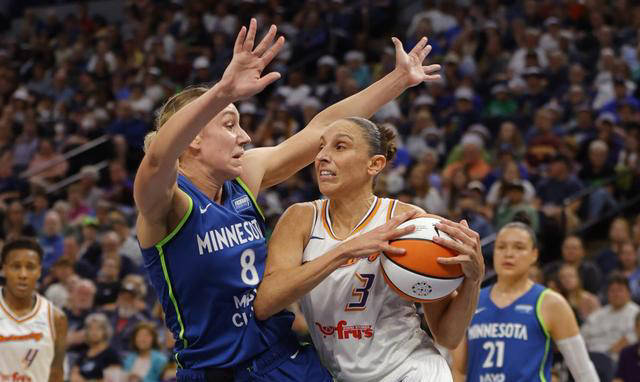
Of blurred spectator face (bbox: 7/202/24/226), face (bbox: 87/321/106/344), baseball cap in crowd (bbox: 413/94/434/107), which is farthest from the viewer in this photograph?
baseball cap in crowd (bbox: 413/94/434/107)

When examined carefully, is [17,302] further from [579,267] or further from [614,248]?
[614,248]

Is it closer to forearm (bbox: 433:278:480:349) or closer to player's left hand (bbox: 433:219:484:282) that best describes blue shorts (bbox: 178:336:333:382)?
forearm (bbox: 433:278:480:349)

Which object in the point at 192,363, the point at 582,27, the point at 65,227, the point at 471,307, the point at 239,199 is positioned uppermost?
the point at 239,199

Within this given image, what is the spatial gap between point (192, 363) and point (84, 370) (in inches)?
201

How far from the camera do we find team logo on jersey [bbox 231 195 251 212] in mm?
4395

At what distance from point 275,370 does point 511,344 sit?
2565 mm

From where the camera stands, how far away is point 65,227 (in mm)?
12734

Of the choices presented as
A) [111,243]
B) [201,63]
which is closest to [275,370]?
[111,243]

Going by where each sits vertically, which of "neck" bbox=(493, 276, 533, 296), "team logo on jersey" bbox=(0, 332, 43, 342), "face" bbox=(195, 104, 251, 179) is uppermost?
"face" bbox=(195, 104, 251, 179)

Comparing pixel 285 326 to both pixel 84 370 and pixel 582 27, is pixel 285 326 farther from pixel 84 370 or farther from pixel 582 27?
pixel 582 27

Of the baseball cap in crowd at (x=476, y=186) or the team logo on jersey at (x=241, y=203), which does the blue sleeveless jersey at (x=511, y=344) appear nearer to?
the team logo on jersey at (x=241, y=203)

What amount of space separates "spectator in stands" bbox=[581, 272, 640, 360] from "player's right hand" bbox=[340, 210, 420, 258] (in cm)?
521

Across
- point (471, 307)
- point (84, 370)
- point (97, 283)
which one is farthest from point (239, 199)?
point (97, 283)

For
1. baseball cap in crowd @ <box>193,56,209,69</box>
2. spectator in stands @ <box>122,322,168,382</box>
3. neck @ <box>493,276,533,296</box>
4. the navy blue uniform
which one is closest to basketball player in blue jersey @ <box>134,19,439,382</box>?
the navy blue uniform
